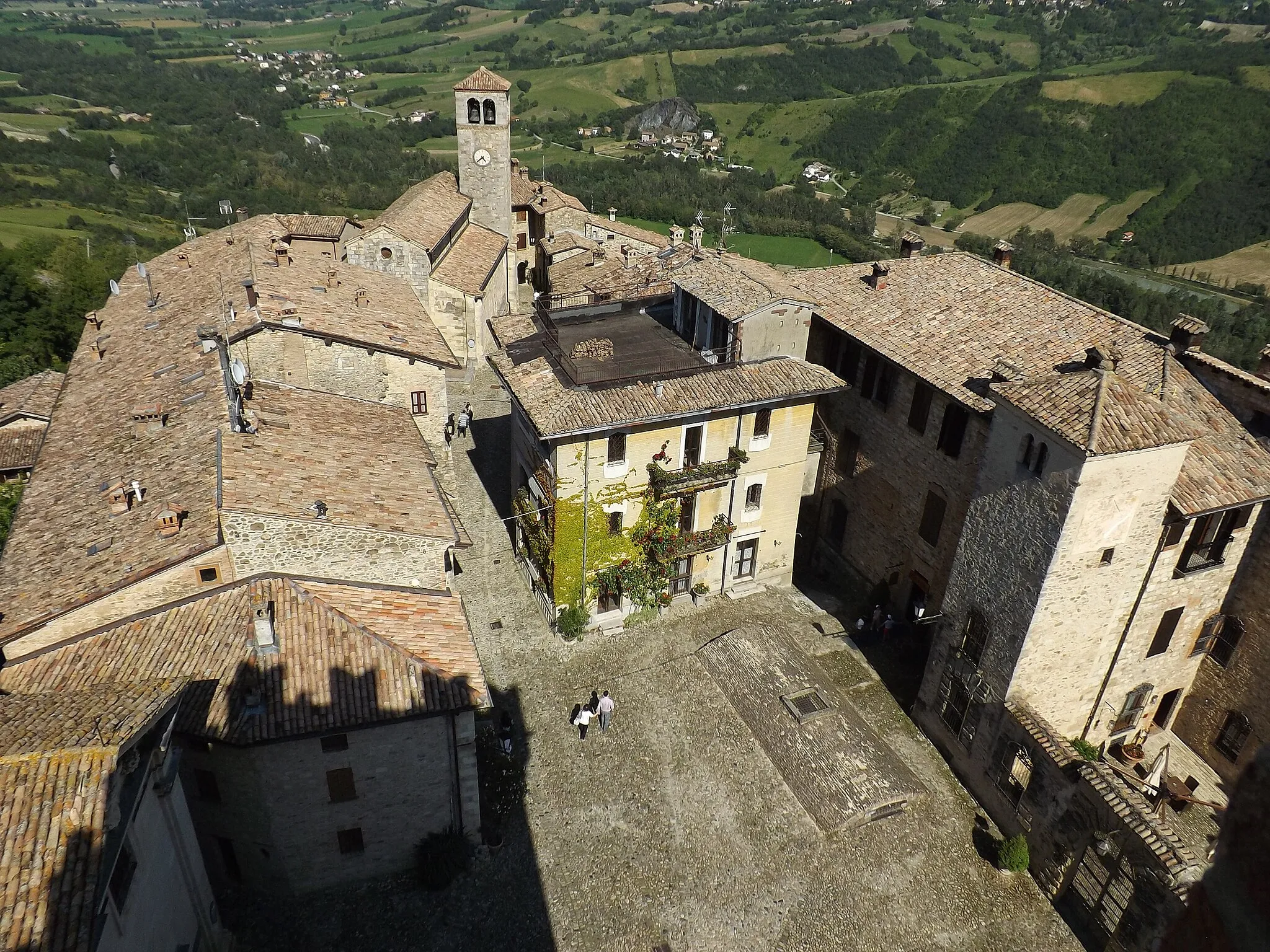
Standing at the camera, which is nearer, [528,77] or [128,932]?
[128,932]

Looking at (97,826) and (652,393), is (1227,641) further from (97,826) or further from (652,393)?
(97,826)

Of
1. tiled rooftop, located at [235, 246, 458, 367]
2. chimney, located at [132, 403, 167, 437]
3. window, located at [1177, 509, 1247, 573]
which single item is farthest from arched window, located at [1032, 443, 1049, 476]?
chimney, located at [132, 403, 167, 437]

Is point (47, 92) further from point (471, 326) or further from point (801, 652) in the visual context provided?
point (801, 652)

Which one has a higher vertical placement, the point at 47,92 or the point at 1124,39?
the point at 1124,39

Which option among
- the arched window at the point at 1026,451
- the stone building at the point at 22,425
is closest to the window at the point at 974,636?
the arched window at the point at 1026,451

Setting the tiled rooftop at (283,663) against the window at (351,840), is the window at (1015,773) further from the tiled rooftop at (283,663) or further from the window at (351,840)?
the window at (351,840)

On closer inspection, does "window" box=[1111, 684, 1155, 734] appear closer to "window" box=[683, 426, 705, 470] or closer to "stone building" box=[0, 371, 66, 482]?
"window" box=[683, 426, 705, 470]

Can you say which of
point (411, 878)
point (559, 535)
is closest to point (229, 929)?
point (411, 878)

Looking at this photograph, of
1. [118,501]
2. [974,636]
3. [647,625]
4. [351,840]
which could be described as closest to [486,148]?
[647,625]
